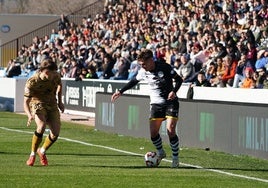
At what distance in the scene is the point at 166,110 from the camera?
654 inches

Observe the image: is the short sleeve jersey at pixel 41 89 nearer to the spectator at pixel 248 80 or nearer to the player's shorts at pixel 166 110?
the player's shorts at pixel 166 110

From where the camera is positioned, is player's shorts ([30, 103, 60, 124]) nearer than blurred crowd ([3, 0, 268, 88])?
Yes

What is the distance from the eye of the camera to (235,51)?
28.0 meters

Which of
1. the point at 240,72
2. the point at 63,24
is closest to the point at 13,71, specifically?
the point at 63,24

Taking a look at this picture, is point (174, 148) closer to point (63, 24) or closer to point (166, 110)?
point (166, 110)

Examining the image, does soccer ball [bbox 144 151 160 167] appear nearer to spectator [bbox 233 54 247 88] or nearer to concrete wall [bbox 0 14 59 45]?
spectator [bbox 233 54 247 88]

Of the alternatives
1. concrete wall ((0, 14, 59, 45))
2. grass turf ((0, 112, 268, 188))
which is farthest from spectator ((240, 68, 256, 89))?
concrete wall ((0, 14, 59, 45))

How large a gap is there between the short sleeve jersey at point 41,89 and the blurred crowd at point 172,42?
7961 millimetres

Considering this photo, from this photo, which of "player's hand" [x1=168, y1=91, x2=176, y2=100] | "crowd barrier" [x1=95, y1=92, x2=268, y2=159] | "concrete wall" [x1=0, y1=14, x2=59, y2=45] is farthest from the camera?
"concrete wall" [x1=0, y1=14, x2=59, y2=45]

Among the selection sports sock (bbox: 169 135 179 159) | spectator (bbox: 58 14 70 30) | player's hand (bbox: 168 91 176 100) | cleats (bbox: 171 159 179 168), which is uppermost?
spectator (bbox: 58 14 70 30)

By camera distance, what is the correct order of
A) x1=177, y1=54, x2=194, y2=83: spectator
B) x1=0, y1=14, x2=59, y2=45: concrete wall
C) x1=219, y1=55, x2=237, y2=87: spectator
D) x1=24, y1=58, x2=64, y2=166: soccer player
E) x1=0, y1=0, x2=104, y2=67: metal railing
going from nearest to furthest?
x1=24, y1=58, x2=64, y2=166: soccer player < x1=219, y1=55, x2=237, y2=87: spectator < x1=177, y1=54, x2=194, y2=83: spectator < x1=0, y1=0, x2=104, y2=67: metal railing < x1=0, y1=14, x2=59, y2=45: concrete wall

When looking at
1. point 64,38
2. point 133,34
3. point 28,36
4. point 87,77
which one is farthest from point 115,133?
point 28,36

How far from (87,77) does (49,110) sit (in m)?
18.1

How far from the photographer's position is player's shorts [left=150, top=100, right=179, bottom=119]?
16.5 m
